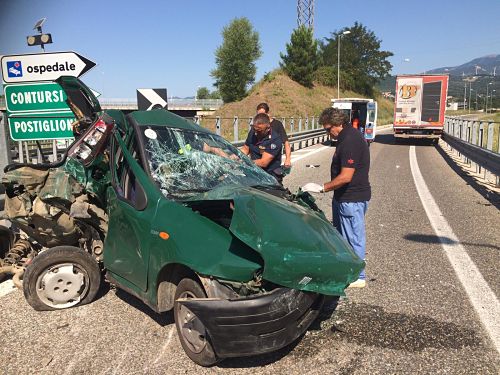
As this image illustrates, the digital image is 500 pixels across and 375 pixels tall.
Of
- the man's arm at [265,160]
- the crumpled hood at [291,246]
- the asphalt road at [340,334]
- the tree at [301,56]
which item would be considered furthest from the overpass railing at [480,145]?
the tree at [301,56]

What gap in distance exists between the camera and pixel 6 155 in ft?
17.9

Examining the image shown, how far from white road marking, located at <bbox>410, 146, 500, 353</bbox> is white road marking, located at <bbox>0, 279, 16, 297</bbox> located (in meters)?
4.44

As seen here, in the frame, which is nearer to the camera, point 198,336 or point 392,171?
point 198,336

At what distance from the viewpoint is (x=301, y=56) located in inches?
2215

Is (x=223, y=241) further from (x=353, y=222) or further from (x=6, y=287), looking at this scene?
(x=6, y=287)

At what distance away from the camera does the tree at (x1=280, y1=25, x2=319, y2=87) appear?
55719 mm

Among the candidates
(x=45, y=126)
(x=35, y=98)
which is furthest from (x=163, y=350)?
(x=35, y=98)

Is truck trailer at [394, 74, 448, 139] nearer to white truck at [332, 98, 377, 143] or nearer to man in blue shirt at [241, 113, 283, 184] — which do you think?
white truck at [332, 98, 377, 143]

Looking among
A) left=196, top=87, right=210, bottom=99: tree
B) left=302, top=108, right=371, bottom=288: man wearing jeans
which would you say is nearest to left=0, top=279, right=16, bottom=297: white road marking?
left=302, top=108, right=371, bottom=288: man wearing jeans

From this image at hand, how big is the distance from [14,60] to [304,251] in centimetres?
590

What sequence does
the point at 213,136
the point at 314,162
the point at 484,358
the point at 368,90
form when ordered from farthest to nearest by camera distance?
the point at 368,90
the point at 314,162
the point at 213,136
the point at 484,358

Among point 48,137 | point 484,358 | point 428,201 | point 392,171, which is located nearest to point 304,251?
point 484,358

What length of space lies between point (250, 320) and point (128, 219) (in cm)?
133

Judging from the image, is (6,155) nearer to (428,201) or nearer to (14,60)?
(14,60)
